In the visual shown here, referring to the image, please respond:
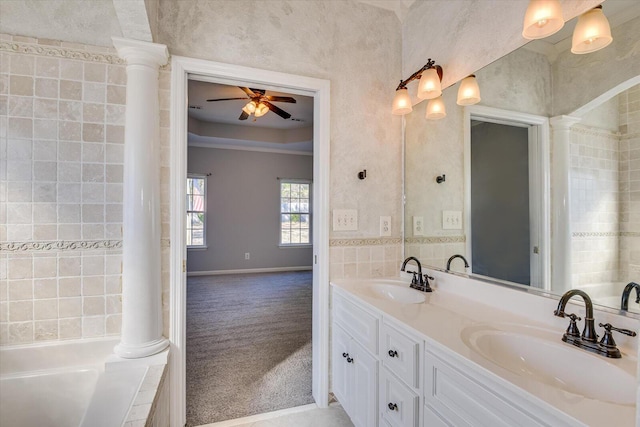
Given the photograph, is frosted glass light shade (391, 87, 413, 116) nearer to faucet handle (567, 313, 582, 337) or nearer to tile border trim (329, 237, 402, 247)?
tile border trim (329, 237, 402, 247)

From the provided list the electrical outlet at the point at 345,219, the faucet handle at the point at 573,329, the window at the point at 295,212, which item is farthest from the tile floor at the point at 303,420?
the window at the point at 295,212

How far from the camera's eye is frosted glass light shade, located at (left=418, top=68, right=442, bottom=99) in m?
1.73

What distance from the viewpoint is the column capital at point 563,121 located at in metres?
1.18

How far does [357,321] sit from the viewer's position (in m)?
1.58

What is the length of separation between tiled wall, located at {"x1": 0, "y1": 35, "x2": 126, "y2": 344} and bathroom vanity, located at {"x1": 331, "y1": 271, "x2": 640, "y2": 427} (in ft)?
4.48

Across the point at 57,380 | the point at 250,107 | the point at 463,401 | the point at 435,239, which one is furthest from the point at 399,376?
the point at 250,107

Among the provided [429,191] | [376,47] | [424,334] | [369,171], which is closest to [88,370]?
[424,334]

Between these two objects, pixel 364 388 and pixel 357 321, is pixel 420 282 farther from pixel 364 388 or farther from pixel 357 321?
pixel 364 388

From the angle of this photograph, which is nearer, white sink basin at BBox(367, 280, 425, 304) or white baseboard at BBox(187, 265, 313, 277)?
white sink basin at BBox(367, 280, 425, 304)

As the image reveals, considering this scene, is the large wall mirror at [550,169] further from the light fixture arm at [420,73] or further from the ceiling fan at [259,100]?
the ceiling fan at [259,100]

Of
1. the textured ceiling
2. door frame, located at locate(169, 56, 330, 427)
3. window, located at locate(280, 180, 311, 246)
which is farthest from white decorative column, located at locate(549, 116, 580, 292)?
window, located at locate(280, 180, 311, 246)

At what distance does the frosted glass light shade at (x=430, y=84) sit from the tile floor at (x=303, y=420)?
2038 millimetres

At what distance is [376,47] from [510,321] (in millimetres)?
1848

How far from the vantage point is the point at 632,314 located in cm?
96
